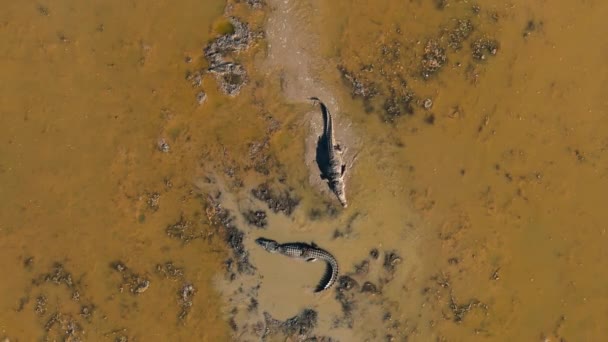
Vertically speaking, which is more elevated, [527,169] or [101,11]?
[101,11]

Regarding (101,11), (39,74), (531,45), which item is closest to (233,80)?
(101,11)

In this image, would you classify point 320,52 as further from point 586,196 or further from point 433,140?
point 586,196

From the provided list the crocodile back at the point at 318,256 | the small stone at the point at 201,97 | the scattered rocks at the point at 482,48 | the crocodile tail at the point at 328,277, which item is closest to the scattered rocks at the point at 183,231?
the crocodile back at the point at 318,256

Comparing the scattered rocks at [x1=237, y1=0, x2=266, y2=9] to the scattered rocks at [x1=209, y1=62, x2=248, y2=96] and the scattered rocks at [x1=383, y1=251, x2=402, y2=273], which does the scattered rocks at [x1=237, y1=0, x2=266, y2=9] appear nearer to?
the scattered rocks at [x1=209, y1=62, x2=248, y2=96]

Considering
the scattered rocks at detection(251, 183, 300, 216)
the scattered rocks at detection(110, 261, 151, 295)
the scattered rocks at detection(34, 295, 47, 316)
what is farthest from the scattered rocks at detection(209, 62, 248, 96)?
the scattered rocks at detection(34, 295, 47, 316)

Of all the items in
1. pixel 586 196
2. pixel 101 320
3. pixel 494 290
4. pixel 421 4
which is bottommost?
pixel 101 320

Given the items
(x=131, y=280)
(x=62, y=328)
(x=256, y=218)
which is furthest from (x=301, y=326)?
(x=62, y=328)

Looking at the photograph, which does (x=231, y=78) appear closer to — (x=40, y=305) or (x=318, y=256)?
(x=318, y=256)
